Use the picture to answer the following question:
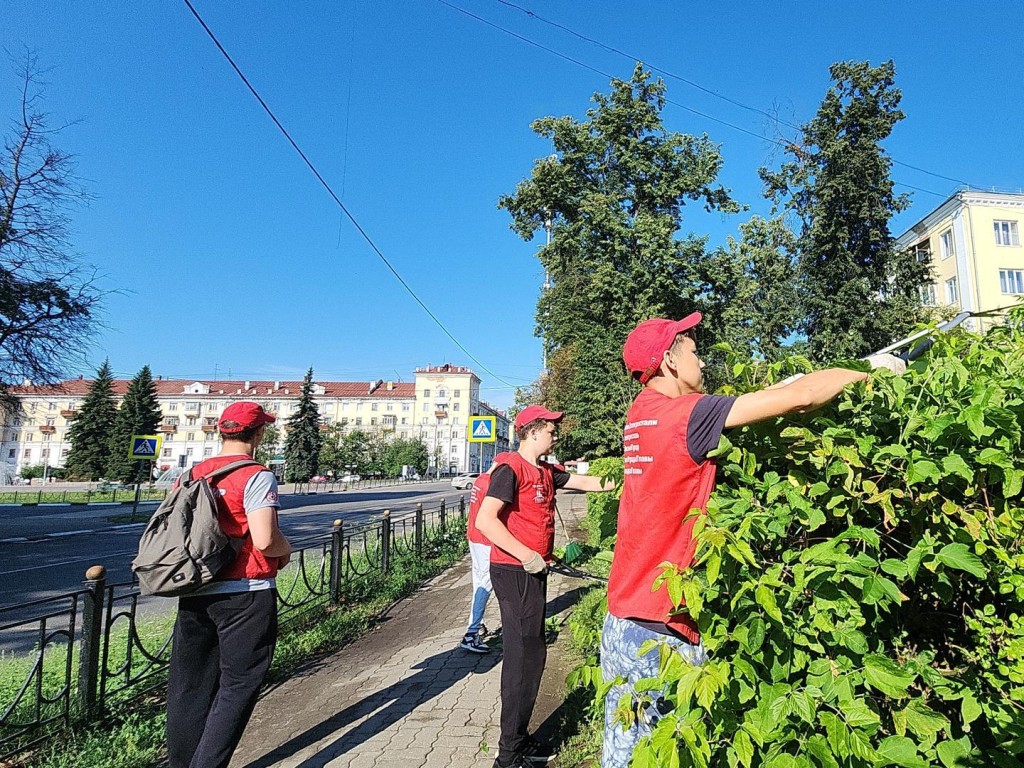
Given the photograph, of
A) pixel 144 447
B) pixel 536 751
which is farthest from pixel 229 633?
pixel 144 447

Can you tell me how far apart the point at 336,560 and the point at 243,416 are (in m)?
4.67

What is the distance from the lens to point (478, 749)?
11.2ft

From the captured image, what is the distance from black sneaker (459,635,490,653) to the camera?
17.3ft

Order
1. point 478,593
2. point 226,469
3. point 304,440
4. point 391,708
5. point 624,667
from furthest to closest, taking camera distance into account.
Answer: point 304,440, point 478,593, point 391,708, point 226,469, point 624,667

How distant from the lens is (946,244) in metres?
37.2

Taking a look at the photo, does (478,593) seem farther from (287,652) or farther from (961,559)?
(961,559)

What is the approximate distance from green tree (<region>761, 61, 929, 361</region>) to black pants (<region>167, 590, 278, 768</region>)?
2319 cm

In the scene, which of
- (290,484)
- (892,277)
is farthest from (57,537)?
(290,484)

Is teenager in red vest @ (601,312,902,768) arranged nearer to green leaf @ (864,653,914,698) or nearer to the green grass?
green leaf @ (864,653,914,698)

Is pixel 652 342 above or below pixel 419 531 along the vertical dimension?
above

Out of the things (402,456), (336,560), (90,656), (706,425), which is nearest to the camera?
(706,425)

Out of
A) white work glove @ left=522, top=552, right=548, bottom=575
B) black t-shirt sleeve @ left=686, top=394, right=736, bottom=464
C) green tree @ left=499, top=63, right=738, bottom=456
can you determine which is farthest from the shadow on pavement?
green tree @ left=499, top=63, right=738, bottom=456

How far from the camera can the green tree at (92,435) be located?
55.9 meters

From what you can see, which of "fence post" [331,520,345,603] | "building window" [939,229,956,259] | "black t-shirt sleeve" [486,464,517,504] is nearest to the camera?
"black t-shirt sleeve" [486,464,517,504]
